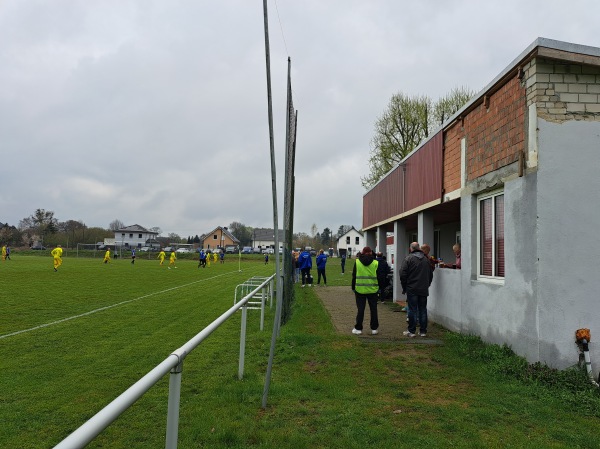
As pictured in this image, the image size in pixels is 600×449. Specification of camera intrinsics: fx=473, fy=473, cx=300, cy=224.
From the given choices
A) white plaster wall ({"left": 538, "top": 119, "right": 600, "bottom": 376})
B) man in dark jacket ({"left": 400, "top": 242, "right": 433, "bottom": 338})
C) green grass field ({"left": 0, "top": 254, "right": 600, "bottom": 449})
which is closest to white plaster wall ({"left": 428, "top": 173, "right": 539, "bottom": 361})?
white plaster wall ({"left": 538, "top": 119, "right": 600, "bottom": 376})

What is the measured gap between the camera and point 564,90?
6320 millimetres

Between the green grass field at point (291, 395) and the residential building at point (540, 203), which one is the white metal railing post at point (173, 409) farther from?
the residential building at point (540, 203)

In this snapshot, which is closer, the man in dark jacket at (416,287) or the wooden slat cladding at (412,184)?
the man in dark jacket at (416,287)

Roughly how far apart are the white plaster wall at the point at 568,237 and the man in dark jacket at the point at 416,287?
299 centimetres

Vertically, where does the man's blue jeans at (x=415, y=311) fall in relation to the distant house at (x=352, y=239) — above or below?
below

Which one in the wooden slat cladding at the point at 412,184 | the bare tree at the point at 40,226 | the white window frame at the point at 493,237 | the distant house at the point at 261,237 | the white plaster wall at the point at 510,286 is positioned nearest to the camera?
the white plaster wall at the point at 510,286

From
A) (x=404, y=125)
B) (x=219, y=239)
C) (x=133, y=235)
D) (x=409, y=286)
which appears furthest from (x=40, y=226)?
(x=409, y=286)

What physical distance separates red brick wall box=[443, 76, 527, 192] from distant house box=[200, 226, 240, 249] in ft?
328

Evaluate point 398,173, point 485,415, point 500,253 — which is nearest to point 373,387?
point 485,415

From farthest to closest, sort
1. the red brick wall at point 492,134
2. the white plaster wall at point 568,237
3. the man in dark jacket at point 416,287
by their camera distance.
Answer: the man in dark jacket at point 416,287, the red brick wall at point 492,134, the white plaster wall at point 568,237

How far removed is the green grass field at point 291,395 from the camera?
4176 millimetres

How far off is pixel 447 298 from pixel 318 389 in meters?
5.09

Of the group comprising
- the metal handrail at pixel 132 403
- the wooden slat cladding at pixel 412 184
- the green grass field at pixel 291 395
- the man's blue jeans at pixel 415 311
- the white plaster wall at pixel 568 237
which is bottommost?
the green grass field at pixel 291 395

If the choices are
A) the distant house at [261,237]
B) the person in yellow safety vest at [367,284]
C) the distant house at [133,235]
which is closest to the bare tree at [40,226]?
the distant house at [133,235]
